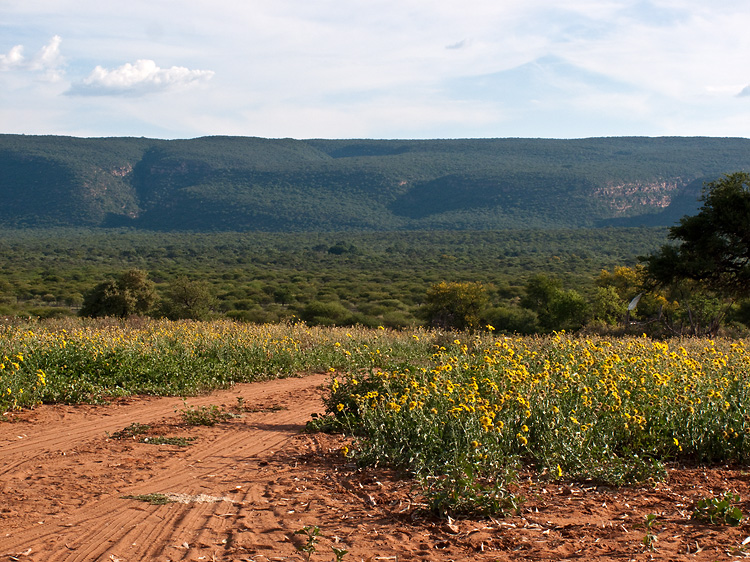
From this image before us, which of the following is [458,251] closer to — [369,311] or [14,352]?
[369,311]

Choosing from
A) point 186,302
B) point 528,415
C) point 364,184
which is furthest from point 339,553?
point 364,184

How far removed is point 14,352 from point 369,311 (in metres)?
31.1

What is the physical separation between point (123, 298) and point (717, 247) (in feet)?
61.5

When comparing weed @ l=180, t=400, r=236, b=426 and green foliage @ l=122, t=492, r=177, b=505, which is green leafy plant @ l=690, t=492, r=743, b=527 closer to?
green foliage @ l=122, t=492, r=177, b=505

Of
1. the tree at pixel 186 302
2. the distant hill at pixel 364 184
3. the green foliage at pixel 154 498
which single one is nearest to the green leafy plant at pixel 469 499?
the green foliage at pixel 154 498

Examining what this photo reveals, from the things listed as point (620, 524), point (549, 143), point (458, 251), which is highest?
point (549, 143)

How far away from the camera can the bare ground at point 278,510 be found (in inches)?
170

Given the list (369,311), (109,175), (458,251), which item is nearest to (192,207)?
(109,175)

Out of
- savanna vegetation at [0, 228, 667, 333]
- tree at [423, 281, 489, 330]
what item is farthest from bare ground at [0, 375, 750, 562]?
tree at [423, 281, 489, 330]

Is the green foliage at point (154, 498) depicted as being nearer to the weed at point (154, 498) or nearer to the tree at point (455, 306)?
the weed at point (154, 498)

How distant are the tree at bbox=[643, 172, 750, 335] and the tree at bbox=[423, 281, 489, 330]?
1433cm

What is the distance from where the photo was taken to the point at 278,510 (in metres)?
5.06

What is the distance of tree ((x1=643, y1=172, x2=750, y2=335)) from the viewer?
16.8 meters

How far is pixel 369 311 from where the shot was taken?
4078 centimetres
